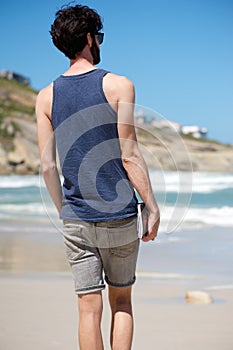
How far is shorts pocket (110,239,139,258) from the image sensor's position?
107 inches

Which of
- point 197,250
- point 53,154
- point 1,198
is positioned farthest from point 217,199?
point 53,154

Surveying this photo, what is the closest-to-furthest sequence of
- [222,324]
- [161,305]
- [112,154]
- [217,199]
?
1. [112,154]
2. [222,324]
3. [161,305]
4. [217,199]

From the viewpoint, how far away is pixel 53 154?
2795mm

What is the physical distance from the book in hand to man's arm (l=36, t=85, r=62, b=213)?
0.36 m

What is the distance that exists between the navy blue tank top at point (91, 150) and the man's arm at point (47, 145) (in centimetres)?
5

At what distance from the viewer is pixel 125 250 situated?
2.73 m

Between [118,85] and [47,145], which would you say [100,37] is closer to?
[118,85]

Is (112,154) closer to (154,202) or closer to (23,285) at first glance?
(154,202)

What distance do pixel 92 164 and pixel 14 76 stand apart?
3181 inches

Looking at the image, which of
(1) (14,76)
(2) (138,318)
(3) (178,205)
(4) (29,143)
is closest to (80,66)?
(3) (178,205)

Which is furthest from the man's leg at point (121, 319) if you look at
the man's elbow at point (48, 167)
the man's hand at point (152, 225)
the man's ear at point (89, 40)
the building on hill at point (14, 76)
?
the building on hill at point (14, 76)

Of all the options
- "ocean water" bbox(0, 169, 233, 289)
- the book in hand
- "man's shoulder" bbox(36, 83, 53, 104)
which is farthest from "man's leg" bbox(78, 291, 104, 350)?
"man's shoulder" bbox(36, 83, 53, 104)

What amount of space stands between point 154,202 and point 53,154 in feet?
1.53

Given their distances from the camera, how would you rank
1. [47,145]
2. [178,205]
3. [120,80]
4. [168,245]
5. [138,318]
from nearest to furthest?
[120,80] → [47,145] → [178,205] → [138,318] → [168,245]
